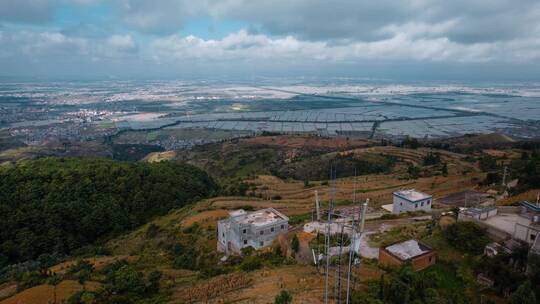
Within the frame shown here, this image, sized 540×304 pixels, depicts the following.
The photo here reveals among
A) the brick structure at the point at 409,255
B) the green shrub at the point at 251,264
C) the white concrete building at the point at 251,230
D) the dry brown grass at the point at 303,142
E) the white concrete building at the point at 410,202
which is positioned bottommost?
the dry brown grass at the point at 303,142

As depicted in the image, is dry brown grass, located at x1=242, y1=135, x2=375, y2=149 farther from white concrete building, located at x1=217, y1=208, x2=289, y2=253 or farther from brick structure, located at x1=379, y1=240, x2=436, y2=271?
brick structure, located at x1=379, y1=240, x2=436, y2=271

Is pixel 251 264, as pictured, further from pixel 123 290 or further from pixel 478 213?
pixel 478 213

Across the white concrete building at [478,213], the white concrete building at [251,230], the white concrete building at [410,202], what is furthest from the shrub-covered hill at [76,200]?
the white concrete building at [478,213]

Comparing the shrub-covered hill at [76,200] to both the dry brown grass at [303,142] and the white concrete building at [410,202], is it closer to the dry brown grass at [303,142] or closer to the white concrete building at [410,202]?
the white concrete building at [410,202]

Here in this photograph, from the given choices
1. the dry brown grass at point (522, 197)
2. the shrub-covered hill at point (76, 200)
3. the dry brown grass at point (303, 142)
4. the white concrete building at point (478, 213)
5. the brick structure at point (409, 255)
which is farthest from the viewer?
the dry brown grass at point (303, 142)

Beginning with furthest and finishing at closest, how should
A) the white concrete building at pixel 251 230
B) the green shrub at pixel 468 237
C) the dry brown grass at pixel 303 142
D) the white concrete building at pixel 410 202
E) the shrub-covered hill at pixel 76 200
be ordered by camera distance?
the dry brown grass at pixel 303 142 → the shrub-covered hill at pixel 76 200 → the white concrete building at pixel 410 202 → the white concrete building at pixel 251 230 → the green shrub at pixel 468 237

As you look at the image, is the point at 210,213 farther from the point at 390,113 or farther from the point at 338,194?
the point at 390,113
